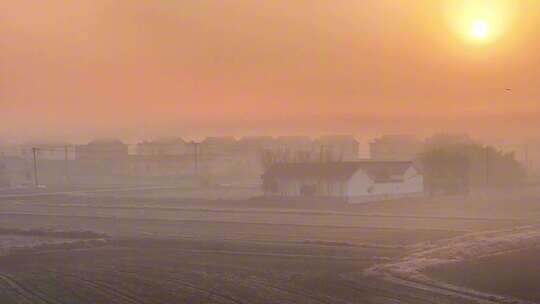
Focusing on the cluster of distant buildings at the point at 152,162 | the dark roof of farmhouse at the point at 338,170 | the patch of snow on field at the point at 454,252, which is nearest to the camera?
the patch of snow on field at the point at 454,252

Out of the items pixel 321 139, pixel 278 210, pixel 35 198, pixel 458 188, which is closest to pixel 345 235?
pixel 278 210

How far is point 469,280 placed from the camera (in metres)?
21.2

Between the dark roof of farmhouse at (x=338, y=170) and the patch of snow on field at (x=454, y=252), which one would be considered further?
the dark roof of farmhouse at (x=338, y=170)

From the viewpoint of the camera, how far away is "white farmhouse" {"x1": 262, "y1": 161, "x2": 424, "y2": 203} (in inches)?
2261

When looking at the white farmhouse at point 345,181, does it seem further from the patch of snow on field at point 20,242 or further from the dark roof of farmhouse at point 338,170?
the patch of snow on field at point 20,242

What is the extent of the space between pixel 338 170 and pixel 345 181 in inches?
92.4

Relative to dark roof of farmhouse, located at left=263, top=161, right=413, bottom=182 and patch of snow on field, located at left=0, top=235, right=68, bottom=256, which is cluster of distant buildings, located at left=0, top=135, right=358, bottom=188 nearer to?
dark roof of farmhouse, located at left=263, top=161, right=413, bottom=182

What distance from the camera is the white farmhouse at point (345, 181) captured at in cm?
5744

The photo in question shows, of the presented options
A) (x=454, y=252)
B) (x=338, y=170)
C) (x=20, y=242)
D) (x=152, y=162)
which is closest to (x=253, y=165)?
(x=152, y=162)

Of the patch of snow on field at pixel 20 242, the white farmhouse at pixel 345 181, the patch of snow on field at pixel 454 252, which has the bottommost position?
the patch of snow on field at pixel 454 252

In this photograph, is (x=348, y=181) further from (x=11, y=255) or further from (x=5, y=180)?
(x=5, y=180)

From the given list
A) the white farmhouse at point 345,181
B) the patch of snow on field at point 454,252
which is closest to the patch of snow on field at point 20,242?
the patch of snow on field at point 454,252

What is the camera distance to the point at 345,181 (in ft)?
186

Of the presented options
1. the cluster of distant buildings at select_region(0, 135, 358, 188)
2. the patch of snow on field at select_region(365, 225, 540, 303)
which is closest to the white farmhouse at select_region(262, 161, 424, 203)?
the patch of snow on field at select_region(365, 225, 540, 303)
